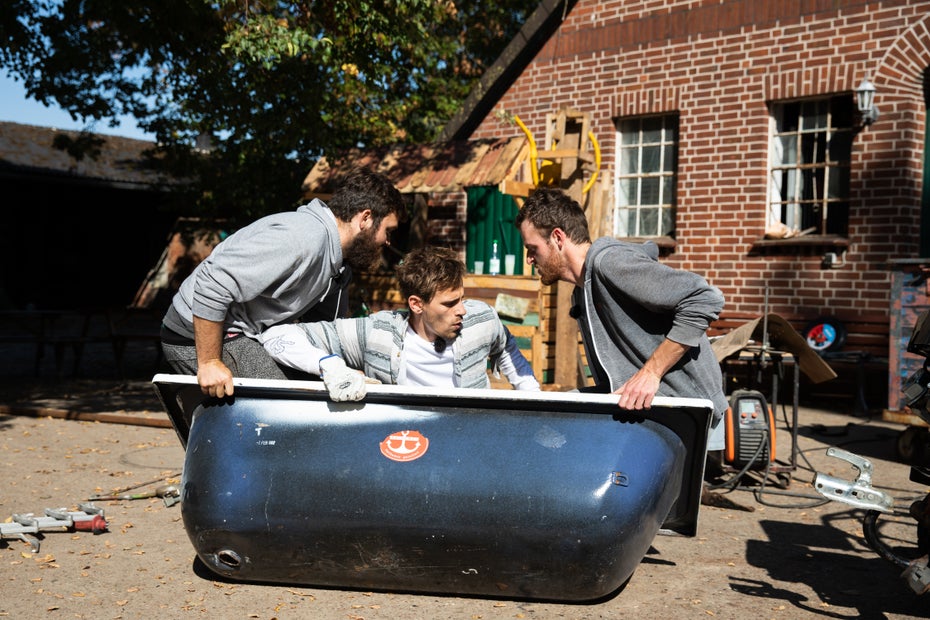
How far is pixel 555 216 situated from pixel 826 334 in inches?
263

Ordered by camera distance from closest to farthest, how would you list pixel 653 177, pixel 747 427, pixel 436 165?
pixel 747 427, pixel 436 165, pixel 653 177

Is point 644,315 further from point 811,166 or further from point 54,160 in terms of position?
point 54,160

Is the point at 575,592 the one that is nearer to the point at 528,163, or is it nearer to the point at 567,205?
the point at 567,205

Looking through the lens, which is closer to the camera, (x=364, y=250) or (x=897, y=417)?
(x=364, y=250)

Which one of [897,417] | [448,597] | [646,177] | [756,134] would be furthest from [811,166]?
[448,597]

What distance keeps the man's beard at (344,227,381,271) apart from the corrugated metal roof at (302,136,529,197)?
15.1 feet

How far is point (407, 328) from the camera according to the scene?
4391 mm

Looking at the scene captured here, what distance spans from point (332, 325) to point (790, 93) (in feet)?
24.7

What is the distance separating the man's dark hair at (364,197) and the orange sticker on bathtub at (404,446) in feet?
3.63

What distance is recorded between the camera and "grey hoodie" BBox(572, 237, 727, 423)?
3.72m

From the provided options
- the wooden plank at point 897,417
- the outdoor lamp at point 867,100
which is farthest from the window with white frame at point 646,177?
the wooden plank at point 897,417

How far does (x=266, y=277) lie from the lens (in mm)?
3977

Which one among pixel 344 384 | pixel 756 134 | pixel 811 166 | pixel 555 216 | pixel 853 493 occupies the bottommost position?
pixel 853 493

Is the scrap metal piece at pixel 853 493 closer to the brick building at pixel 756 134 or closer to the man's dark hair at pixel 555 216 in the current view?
the man's dark hair at pixel 555 216
